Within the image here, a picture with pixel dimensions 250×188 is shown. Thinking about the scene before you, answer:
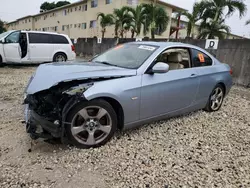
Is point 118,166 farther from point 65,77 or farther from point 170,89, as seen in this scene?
point 170,89

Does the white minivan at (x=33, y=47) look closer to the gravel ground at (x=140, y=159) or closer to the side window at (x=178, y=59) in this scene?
the gravel ground at (x=140, y=159)

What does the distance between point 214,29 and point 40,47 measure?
11.2 metres

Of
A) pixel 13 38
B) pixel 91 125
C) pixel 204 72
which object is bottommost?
pixel 91 125

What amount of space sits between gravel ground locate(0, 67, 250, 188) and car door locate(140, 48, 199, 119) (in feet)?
1.33

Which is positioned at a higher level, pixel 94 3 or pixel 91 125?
pixel 94 3

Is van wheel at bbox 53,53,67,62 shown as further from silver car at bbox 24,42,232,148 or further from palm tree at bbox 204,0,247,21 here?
palm tree at bbox 204,0,247,21

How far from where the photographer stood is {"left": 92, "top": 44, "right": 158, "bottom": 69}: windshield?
3.21m

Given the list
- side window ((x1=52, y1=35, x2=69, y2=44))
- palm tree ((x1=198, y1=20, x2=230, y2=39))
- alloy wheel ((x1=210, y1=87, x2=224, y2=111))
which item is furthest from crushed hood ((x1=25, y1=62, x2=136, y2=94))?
palm tree ((x1=198, y1=20, x2=230, y2=39))

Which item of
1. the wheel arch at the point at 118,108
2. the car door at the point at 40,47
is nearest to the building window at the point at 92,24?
the car door at the point at 40,47

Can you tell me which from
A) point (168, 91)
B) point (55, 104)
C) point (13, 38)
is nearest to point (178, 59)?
point (168, 91)

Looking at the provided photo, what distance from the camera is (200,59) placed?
4012 mm

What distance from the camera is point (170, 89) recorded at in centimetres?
331

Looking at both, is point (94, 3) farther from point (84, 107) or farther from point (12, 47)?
point (84, 107)

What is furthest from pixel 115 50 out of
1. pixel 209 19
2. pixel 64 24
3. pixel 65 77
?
pixel 64 24
